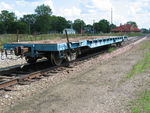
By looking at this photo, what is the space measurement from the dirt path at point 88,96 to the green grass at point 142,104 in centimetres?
18

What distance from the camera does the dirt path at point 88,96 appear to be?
600cm

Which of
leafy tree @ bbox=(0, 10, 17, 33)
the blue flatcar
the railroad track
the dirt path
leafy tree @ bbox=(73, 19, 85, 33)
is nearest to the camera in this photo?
the dirt path

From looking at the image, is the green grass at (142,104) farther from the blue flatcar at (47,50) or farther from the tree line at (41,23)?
the tree line at (41,23)

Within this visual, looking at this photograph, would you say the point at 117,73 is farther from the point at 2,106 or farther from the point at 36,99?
the point at 2,106

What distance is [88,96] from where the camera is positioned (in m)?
6.96

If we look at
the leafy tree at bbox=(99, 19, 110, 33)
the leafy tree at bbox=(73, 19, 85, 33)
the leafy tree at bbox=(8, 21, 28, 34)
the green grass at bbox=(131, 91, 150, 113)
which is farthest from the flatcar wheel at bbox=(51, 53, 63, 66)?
the leafy tree at bbox=(99, 19, 110, 33)

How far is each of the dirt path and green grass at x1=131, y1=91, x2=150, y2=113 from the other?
0.60 feet

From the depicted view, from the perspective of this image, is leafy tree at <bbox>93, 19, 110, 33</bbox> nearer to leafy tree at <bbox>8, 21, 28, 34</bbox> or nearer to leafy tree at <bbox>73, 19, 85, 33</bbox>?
leafy tree at <bbox>73, 19, 85, 33</bbox>

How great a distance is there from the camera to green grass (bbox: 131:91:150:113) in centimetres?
564

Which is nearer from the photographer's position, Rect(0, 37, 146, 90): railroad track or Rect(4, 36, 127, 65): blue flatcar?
Rect(0, 37, 146, 90): railroad track

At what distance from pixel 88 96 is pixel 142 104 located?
1.56m

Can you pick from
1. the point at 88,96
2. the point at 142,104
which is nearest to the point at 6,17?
the point at 88,96

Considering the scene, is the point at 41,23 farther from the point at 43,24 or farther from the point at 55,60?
the point at 55,60

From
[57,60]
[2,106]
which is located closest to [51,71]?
[57,60]
